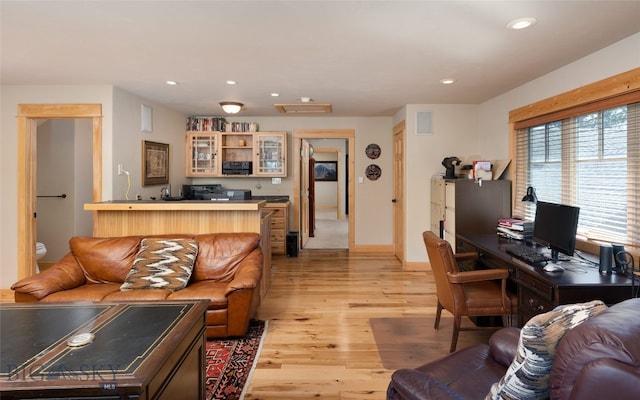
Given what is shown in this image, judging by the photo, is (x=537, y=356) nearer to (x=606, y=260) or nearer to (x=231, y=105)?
(x=606, y=260)

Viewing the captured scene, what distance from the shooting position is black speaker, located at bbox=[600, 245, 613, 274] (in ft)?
7.47

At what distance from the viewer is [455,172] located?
16.5 ft

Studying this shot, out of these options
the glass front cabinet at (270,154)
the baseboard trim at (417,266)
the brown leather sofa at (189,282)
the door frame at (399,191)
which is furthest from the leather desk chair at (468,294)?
the glass front cabinet at (270,154)

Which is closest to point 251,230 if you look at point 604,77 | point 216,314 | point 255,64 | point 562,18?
point 216,314

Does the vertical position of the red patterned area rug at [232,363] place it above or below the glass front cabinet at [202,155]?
below

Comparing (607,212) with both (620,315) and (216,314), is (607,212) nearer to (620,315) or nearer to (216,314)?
(620,315)

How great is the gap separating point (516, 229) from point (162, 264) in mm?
3202

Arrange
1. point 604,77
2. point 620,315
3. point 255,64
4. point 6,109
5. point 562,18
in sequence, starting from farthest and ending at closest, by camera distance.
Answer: point 6,109 < point 255,64 < point 604,77 < point 562,18 < point 620,315

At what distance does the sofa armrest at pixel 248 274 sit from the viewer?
9.33 ft

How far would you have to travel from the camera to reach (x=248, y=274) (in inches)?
117

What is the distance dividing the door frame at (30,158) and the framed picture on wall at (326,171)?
29.5 feet

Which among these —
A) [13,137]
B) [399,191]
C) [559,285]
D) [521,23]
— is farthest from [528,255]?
[13,137]

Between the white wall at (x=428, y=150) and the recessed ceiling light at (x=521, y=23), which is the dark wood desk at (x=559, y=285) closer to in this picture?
the recessed ceiling light at (x=521, y=23)

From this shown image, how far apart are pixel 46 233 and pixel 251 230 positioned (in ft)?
12.3
